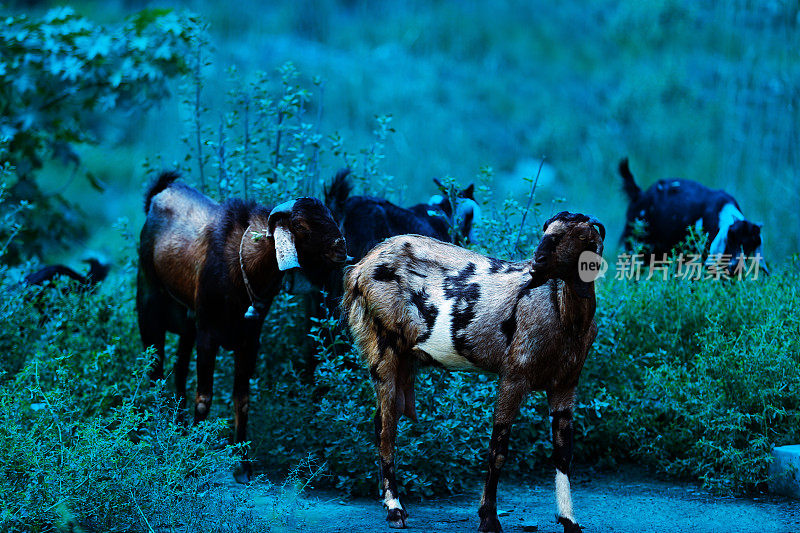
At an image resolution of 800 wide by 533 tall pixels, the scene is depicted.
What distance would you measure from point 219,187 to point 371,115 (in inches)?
280

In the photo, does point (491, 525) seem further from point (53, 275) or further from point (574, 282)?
point (53, 275)

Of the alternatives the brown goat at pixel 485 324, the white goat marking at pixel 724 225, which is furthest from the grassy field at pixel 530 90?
the brown goat at pixel 485 324

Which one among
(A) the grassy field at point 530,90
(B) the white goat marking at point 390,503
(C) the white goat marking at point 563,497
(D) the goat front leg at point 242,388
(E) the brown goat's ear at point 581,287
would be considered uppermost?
(A) the grassy field at point 530,90

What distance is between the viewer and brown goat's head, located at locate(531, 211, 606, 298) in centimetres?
439

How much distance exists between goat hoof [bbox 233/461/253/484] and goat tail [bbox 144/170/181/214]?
201 centimetres

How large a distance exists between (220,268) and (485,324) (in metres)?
1.73

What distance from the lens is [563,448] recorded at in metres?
4.65

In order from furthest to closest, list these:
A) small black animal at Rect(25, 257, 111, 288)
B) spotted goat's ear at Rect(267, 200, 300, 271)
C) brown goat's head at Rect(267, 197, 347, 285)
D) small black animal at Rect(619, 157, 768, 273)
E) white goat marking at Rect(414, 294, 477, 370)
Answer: small black animal at Rect(619, 157, 768, 273) → small black animal at Rect(25, 257, 111, 288) → brown goat's head at Rect(267, 197, 347, 285) → spotted goat's ear at Rect(267, 200, 300, 271) → white goat marking at Rect(414, 294, 477, 370)

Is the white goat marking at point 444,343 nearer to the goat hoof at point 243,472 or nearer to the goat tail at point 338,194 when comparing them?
the goat hoof at point 243,472

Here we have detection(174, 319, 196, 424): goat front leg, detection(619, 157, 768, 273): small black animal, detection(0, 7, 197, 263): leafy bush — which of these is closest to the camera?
detection(174, 319, 196, 424): goat front leg

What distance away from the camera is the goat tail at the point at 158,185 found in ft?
21.9

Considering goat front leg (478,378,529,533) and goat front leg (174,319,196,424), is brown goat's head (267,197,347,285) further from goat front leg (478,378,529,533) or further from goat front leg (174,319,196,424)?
goat front leg (174,319,196,424)

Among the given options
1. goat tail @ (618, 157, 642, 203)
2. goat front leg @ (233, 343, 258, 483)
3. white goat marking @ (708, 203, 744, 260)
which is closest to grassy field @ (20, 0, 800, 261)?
goat tail @ (618, 157, 642, 203)

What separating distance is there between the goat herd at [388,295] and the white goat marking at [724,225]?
104 inches
